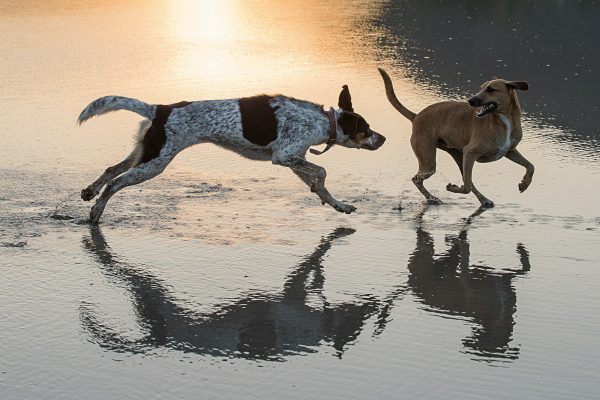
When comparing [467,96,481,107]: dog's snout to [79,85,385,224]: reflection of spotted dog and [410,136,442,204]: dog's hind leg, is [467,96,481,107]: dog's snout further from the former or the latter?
[79,85,385,224]: reflection of spotted dog

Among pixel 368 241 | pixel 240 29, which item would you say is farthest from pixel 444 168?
pixel 240 29

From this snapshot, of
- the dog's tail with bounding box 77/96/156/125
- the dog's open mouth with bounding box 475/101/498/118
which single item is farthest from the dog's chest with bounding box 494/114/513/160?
the dog's tail with bounding box 77/96/156/125

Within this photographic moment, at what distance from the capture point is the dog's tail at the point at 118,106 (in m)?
9.18

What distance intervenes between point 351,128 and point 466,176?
0.91m

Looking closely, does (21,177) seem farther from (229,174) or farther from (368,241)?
(368,241)

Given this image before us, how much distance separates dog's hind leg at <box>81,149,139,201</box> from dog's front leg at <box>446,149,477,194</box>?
7.56 feet

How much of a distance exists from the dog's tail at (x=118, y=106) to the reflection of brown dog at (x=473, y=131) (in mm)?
2063

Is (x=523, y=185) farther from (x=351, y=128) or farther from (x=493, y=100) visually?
(x=351, y=128)

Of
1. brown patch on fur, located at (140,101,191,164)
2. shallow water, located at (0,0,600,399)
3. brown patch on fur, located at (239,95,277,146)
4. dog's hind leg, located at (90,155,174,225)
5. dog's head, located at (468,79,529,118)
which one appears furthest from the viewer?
dog's head, located at (468,79,529,118)

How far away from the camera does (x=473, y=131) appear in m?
10.0

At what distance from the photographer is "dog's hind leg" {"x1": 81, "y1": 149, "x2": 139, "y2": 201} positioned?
30.2 feet

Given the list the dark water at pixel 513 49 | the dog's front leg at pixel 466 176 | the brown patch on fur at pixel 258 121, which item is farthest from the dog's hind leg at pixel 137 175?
the dark water at pixel 513 49

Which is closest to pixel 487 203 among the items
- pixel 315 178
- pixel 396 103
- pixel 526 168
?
pixel 526 168

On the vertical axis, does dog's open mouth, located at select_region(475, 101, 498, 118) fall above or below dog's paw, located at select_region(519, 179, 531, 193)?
above
